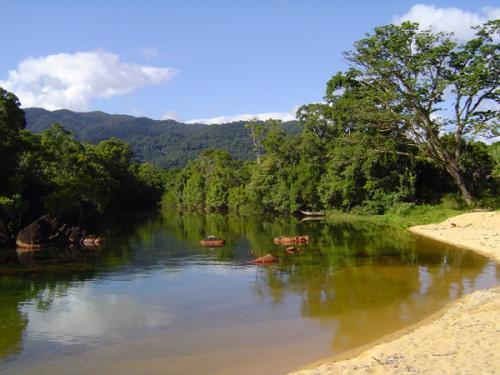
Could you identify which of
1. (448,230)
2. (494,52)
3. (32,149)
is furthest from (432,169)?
(32,149)

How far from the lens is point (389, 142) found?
55.8 metres

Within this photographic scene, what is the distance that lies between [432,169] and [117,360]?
55.4 meters

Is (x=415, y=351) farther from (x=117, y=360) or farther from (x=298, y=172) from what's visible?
(x=298, y=172)

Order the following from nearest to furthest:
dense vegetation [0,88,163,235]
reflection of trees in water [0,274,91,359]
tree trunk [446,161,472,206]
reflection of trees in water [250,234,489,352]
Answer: reflection of trees in water [0,274,91,359], reflection of trees in water [250,234,489,352], dense vegetation [0,88,163,235], tree trunk [446,161,472,206]

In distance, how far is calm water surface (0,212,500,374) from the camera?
46.8 ft

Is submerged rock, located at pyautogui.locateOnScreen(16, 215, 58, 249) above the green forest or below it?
below

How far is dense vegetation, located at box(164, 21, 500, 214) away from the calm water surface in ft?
61.9

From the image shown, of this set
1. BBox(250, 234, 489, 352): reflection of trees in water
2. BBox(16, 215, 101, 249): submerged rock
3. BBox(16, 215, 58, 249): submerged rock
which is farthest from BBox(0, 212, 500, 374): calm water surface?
BBox(16, 215, 101, 249): submerged rock

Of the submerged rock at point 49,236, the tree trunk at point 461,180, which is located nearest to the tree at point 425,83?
the tree trunk at point 461,180

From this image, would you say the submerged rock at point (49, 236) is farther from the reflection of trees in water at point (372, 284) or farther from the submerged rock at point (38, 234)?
the reflection of trees in water at point (372, 284)

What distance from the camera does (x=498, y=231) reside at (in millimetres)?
37031

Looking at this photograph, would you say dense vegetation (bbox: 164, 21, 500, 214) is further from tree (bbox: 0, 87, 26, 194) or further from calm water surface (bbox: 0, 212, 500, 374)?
tree (bbox: 0, 87, 26, 194)

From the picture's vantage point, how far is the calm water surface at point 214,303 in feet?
46.8

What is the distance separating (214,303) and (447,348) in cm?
1015
